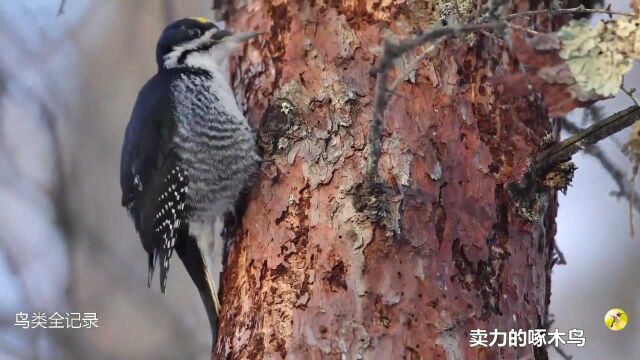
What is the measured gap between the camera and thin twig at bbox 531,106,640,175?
1.64 m

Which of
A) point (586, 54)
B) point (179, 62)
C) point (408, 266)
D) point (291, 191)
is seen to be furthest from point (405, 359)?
point (179, 62)

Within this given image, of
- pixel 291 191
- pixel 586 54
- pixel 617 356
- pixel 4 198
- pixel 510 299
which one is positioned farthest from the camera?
pixel 617 356

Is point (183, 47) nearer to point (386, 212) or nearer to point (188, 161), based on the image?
point (188, 161)

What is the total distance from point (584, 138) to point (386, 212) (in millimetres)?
449

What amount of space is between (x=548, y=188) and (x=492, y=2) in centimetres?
60

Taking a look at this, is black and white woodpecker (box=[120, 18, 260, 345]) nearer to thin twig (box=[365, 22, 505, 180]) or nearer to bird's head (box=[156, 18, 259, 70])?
bird's head (box=[156, 18, 259, 70])

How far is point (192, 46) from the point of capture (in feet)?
8.59

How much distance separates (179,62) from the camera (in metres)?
2.65

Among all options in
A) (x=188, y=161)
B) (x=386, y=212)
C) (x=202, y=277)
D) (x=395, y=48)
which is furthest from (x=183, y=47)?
(x=395, y=48)

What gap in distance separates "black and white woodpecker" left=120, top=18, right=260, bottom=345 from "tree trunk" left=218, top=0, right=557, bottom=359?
0.86 ft

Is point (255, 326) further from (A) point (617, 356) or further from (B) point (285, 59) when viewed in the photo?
(A) point (617, 356)

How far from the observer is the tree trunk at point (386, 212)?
5.81ft

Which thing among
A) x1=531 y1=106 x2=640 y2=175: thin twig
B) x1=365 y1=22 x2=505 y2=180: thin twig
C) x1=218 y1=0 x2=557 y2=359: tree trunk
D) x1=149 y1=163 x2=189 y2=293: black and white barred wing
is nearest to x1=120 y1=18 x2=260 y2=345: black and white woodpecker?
x1=149 y1=163 x2=189 y2=293: black and white barred wing

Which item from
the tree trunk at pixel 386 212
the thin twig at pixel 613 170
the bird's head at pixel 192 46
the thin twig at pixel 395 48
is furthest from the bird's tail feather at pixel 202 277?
the thin twig at pixel 613 170
